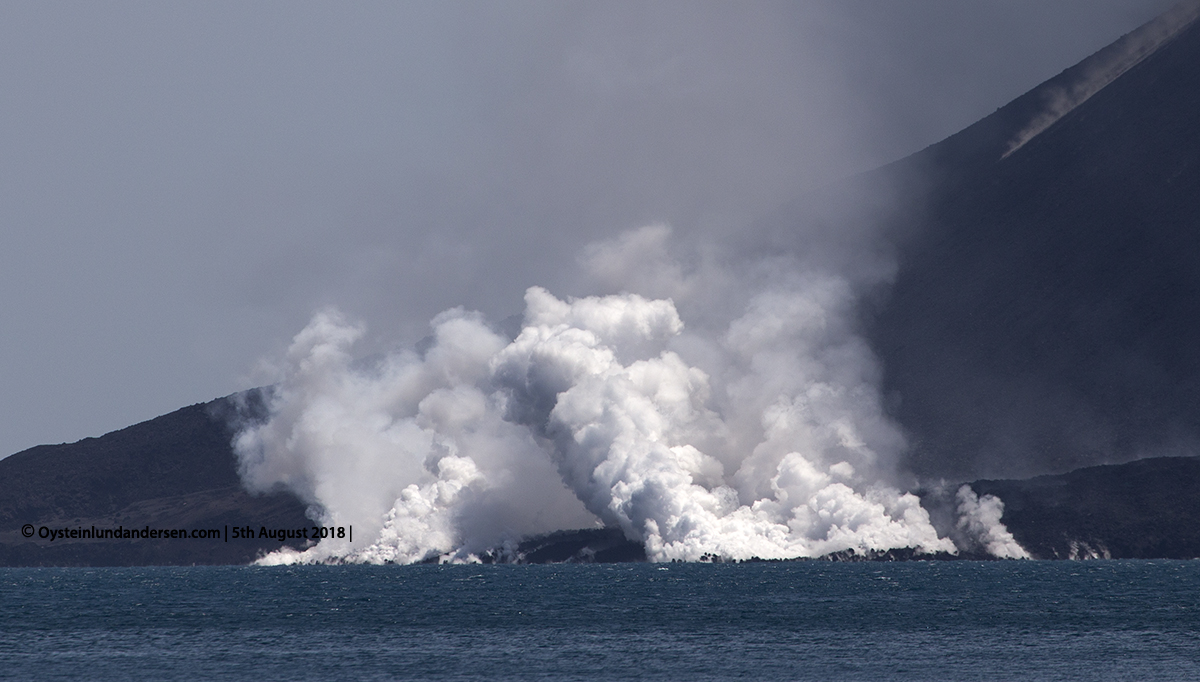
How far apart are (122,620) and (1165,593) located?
125 metres

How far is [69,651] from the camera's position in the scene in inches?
4503

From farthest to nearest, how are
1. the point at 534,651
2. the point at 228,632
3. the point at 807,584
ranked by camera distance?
the point at 807,584, the point at 228,632, the point at 534,651

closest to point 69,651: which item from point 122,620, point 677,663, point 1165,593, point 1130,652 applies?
point 122,620

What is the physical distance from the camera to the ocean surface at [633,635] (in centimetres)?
9812

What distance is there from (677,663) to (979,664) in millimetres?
22241

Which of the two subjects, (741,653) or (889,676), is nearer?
(889,676)

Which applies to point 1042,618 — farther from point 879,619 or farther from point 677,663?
point 677,663

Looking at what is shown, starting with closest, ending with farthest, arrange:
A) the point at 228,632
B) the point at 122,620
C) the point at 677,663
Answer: the point at 677,663
the point at 228,632
the point at 122,620

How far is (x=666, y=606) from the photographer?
15638 centimetres

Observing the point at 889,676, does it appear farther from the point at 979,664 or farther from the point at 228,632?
the point at 228,632

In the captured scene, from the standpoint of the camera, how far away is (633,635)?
123 meters

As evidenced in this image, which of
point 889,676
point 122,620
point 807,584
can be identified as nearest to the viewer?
point 889,676

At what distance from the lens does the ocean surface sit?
322ft

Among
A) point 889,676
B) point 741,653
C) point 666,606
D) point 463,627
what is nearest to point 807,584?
point 666,606
